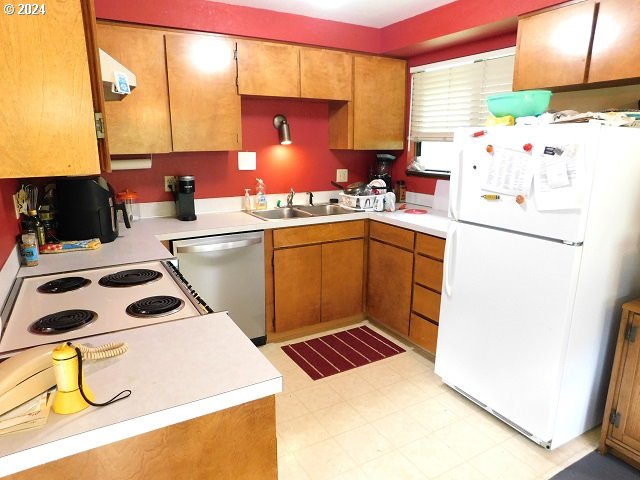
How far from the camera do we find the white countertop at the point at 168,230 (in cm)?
195

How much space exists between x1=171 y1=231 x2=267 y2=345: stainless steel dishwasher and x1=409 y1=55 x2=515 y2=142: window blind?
5.61 feet

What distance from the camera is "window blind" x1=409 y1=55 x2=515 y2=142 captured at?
294 centimetres

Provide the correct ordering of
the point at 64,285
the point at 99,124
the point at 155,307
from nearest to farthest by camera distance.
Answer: the point at 99,124 < the point at 155,307 < the point at 64,285

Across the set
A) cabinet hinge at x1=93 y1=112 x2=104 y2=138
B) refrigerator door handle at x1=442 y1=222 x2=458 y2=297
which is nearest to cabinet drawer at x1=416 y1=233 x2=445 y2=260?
refrigerator door handle at x1=442 y1=222 x2=458 y2=297

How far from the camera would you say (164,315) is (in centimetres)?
135

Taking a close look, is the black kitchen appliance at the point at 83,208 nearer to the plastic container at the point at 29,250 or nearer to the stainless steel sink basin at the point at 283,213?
the plastic container at the point at 29,250

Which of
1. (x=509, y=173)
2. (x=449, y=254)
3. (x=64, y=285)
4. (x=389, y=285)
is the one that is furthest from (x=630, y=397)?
(x=64, y=285)

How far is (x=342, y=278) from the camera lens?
10.6 ft

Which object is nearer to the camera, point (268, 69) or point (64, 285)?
point (64, 285)

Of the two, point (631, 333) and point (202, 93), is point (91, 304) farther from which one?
point (631, 333)

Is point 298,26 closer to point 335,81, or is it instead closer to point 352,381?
point 335,81

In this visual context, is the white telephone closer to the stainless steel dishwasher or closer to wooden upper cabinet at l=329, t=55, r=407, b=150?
the stainless steel dishwasher

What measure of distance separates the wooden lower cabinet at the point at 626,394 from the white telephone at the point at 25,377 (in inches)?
85.6

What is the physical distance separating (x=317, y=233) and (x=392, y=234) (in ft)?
1.76
